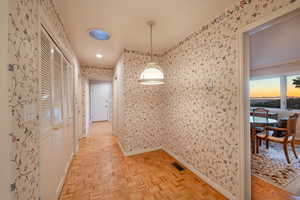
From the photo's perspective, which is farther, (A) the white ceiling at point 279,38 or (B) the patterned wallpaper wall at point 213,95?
(A) the white ceiling at point 279,38

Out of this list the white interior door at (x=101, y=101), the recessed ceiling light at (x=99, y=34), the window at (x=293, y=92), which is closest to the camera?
the recessed ceiling light at (x=99, y=34)

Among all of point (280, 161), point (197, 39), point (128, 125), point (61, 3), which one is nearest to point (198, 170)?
point (128, 125)

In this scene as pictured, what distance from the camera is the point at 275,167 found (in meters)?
2.10

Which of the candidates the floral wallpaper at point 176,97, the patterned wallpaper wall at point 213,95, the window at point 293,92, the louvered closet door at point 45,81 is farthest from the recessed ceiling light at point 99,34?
the window at point 293,92

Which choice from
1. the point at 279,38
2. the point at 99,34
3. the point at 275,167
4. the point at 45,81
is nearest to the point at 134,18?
the point at 99,34

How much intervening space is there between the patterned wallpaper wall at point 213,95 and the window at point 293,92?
4.63m

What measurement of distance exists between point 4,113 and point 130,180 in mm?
1875

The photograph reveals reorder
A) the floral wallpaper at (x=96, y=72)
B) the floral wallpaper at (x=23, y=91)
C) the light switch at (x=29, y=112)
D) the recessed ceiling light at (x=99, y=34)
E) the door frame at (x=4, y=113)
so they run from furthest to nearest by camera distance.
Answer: the floral wallpaper at (x=96, y=72)
the recessed ceiling light at (x=99, y=34)
the light switch at (x=29, y=112)
the floral wallpaper at (x=23, y=91)
the door frame at (x=4, y=113)

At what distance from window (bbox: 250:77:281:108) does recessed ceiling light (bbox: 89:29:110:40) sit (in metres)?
6.15

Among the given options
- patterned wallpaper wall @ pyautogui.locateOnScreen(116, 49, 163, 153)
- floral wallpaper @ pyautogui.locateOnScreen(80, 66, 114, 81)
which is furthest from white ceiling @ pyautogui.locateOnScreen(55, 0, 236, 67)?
floral wallpaper @ pyautogui.locateOnScreen(80, 66, 114, 81)

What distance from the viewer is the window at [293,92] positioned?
3.84m

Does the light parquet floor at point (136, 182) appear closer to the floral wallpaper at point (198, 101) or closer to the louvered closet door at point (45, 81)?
the floral wallpaper at point (198, 101)

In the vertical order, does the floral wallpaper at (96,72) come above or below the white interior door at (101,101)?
above

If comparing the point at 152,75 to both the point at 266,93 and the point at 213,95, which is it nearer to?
the point at 213,95
